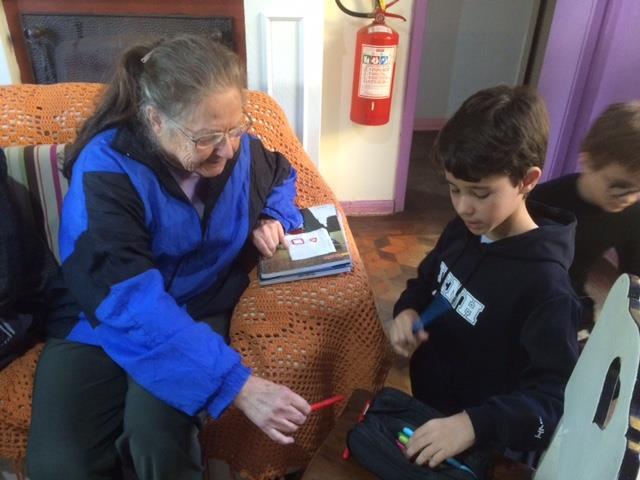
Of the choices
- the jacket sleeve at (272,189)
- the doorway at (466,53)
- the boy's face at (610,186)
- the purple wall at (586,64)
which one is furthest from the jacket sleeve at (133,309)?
the doorway at (466,53)

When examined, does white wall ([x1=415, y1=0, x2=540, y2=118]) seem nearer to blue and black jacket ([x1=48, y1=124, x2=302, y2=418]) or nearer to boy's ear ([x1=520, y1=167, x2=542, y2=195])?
blue and black jacket ([x1=48, y1=124, x2=302, y2=418])

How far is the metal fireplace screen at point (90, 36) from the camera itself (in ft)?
6.15

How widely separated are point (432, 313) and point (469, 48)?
8.51 ft

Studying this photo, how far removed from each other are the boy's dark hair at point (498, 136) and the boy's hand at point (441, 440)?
39cm

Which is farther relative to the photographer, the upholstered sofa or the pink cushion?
the pink cushion

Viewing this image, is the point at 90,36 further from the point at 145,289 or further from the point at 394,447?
the point at 394,447

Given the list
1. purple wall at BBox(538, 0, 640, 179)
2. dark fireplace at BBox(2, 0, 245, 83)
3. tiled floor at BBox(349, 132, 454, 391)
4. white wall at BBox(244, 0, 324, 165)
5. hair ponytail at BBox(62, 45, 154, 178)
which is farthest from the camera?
tiled floor at BBox(349, 132, 454, 391)

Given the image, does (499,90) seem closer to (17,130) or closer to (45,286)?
(45,286)

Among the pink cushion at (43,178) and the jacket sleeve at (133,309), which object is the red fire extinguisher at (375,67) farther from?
the jacket sleeve at (133,309)

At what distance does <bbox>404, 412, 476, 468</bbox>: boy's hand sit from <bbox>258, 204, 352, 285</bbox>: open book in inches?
18.4

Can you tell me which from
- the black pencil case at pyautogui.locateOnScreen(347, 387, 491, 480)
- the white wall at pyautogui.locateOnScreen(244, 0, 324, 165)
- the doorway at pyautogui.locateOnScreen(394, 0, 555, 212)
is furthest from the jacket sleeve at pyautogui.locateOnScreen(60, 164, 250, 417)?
the doorway at pyautogui.locateOnScreen(394, 0, 555, 212)

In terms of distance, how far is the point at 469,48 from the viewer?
3242mm

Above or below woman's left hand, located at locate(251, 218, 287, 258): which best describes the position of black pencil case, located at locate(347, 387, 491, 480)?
below

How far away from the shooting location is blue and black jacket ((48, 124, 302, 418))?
3.11 feet
